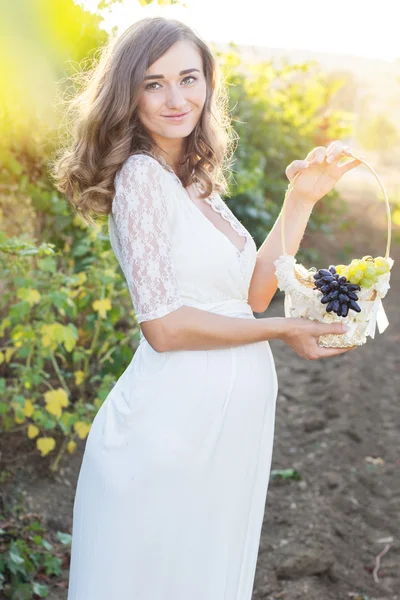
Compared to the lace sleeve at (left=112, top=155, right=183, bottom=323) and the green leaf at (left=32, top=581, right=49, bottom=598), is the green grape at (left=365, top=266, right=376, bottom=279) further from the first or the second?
the green leaf at (left=32, top=581, right=49, bottom=598)

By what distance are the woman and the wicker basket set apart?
3 cm

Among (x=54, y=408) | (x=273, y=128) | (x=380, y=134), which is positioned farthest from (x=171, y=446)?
(x=380, y=134)

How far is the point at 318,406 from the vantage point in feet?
18.3

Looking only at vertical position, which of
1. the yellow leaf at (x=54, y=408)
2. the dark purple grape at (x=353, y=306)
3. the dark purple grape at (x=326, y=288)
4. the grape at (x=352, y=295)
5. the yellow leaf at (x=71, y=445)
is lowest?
the yellow leaf at (x=71, y=445)

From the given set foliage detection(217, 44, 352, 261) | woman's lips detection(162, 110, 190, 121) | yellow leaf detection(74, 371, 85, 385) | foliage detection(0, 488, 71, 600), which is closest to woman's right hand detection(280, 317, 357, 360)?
woman's lips detection(162, 110, 190, 121)

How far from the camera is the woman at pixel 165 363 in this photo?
1871 mm

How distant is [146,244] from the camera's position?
5.95 ft

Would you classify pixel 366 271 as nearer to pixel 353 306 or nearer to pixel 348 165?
pixel 353 306

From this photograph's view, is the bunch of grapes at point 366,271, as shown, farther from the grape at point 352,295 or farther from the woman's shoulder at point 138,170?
the woman's shoulder at point 138,170

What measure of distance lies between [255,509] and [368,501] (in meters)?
2.36

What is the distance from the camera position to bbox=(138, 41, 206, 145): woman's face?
1.95 m

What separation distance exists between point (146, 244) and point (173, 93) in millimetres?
405

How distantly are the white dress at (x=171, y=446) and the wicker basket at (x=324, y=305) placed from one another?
0.15 m

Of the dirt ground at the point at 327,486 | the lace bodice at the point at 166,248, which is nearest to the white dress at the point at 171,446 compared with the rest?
the lace bodice at the point at 166,248
